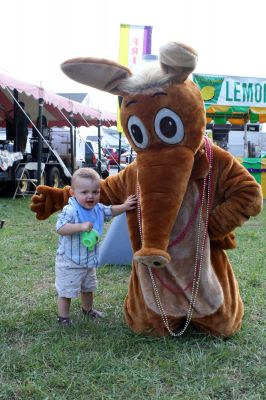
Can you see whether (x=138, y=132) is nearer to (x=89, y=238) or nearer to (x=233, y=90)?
(x=89, y=238)

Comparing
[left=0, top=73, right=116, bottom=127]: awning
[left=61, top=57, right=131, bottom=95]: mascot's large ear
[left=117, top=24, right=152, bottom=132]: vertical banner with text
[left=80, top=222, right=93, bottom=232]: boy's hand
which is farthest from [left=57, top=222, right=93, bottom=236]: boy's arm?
[left=0, top=73, right=116, bottom=127]: awning

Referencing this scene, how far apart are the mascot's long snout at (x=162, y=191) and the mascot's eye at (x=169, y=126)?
0.16 feet

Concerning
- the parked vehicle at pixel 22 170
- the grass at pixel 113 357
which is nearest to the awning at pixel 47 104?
the parked vehicle at pixel 22 170

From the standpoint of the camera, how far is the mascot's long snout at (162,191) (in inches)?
88.2

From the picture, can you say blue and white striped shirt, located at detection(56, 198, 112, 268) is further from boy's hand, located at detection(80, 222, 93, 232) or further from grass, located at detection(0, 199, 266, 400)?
grass, located at detection(0, 199, 266, 400)

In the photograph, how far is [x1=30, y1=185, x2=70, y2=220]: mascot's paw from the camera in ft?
10.0

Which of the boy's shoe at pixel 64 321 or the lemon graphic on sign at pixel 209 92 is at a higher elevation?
the lemon graphic on sign at pixel 209 92

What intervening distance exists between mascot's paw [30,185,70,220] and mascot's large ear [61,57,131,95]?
33.5 inches

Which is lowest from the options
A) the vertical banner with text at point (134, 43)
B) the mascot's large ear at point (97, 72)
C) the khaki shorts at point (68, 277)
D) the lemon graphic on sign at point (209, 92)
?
the khaki shorts at point (68, 277)

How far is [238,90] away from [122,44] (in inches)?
151

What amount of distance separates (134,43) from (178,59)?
5.32 m

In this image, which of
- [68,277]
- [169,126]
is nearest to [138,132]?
[169,126]

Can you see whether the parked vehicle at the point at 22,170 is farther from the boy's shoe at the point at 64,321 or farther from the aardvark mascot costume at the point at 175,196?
the aardvark mascot costume at the point at 175,196

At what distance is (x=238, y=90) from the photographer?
10.2 meters
